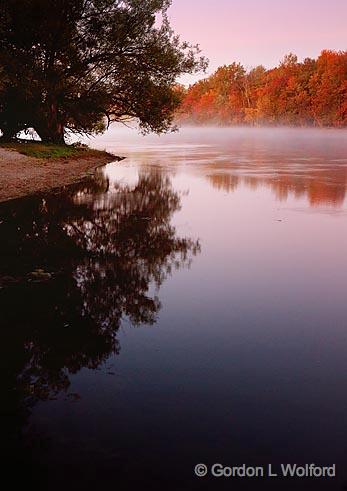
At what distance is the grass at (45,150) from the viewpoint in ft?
121

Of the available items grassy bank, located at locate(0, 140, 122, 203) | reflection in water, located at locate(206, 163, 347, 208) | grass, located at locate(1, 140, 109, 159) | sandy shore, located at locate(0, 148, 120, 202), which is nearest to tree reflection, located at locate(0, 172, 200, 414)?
sandy shore, located at locate(0, 148, 120, 202)

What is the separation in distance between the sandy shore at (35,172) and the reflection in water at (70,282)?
3906 mm

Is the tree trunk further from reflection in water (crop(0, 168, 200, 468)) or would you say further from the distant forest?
the distant forest

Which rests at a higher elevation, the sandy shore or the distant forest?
the distant forest

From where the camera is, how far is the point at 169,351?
737 centimetres

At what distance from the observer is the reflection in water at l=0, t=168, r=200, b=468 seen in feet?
22.8

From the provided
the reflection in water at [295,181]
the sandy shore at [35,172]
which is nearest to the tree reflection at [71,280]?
the sandy shore at [35,172]

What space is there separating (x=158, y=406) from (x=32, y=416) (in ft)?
5.12

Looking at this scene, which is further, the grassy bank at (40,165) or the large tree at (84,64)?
the large tree at (84,64)

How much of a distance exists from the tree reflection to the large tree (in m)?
23.8

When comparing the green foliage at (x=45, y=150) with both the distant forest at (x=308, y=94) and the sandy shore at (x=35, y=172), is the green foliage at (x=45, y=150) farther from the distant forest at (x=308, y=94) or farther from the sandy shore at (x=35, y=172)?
the distant forest at (x=308, y=94)

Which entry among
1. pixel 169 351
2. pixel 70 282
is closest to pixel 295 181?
pixel 70 282

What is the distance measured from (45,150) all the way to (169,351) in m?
34.2

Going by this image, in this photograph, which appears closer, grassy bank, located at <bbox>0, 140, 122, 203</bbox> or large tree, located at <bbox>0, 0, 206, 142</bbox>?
grassy bank, located at <bbox>0, 140, 122, 203</bbox>
